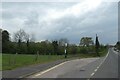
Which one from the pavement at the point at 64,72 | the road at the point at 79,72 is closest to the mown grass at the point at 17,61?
the pavement at the point at 64,72

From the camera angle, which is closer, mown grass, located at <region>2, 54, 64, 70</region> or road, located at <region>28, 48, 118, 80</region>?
road, located at <region>28, 48, 118, 80</region>

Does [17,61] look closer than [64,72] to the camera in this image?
No

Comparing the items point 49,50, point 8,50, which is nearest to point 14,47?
point 8,50

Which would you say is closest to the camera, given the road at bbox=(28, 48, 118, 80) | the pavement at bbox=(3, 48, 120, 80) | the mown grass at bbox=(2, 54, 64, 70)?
the pavement at bbox=(3, 48, 120, 80)

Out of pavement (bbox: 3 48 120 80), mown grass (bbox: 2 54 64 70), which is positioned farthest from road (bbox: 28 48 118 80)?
mown grass (bbox: 2 54 64 70)

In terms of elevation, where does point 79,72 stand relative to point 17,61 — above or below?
below

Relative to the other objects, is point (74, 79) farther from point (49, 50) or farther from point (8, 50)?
point (49, 50)

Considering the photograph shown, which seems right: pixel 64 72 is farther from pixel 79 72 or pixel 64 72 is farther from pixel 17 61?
pixel 17 61

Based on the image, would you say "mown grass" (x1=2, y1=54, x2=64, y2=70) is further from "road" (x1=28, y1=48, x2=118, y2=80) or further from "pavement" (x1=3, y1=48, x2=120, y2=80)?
"road" (x1=28, y1=48, x2=118, y2=80)

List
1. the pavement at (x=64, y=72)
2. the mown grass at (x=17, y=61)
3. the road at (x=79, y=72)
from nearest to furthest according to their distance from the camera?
the pavement at (x=64, y=72)
the road at (x=79, y=72)
the mown grass at (x=17, y=61)

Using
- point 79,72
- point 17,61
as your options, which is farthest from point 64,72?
point 17,61

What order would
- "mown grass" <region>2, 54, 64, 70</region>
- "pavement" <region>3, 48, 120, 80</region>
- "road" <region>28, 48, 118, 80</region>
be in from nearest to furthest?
"pavement" <region>3, 48, 120, 80</region> → "road" <region>28, 48, 118, 80</region> → "mown grass" <region>2, 54, 64, 70</region>

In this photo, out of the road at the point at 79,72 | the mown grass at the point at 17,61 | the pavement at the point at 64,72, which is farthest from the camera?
the mown grass at the point at 17,61

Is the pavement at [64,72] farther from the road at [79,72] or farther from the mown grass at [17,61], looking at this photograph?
the mown grass at [17,61]
